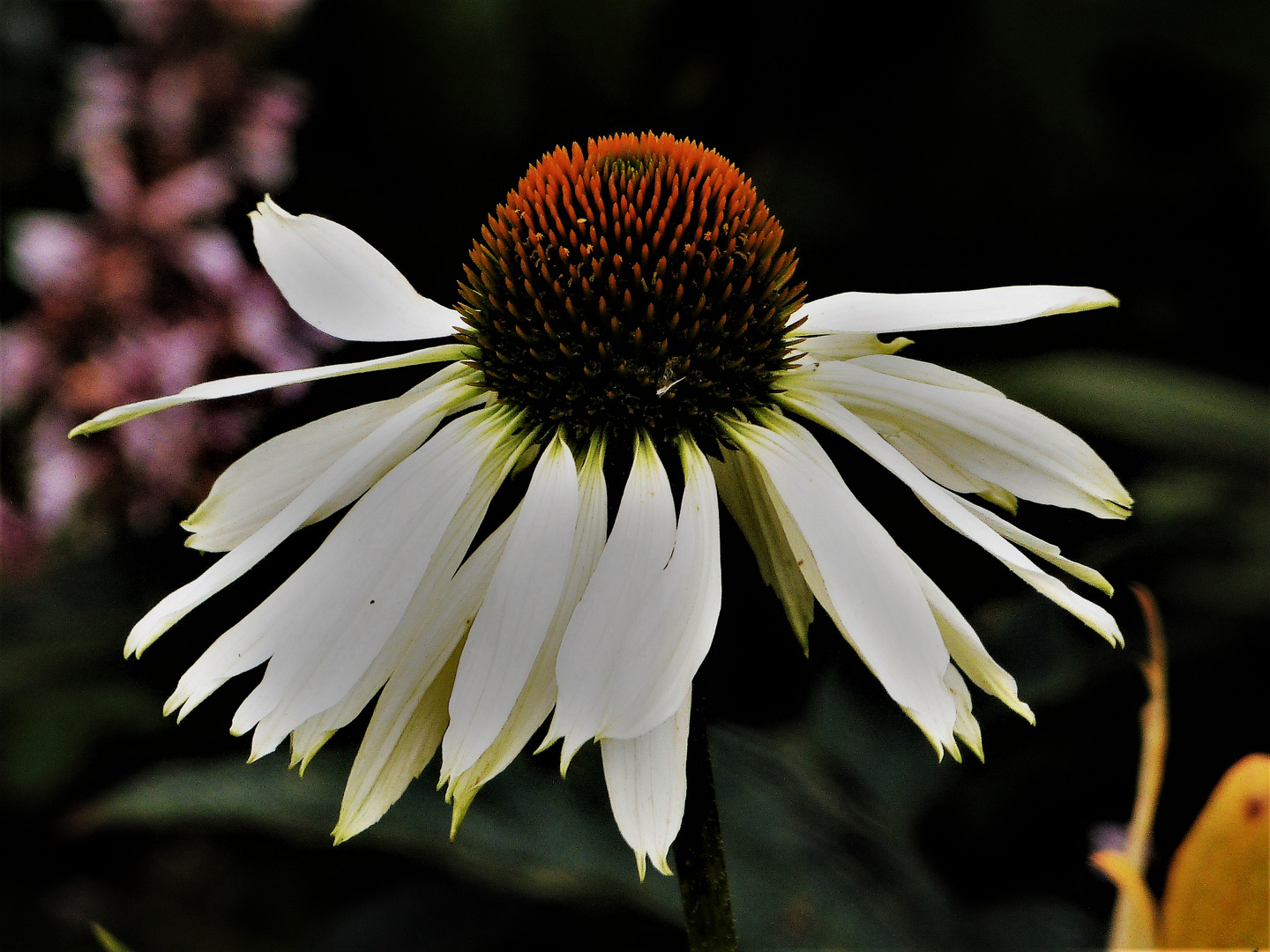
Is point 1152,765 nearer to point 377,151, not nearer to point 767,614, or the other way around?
point 767,614

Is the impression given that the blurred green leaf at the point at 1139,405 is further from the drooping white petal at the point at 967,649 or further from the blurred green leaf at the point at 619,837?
the drooping white petal at the point at 967,649

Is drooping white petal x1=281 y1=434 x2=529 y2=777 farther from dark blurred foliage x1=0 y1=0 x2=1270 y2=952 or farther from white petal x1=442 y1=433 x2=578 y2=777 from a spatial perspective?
dark blurred foliage x1=0 y1=0 x2=1270 y2=952

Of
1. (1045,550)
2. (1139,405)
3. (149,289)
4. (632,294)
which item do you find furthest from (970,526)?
(149,289)

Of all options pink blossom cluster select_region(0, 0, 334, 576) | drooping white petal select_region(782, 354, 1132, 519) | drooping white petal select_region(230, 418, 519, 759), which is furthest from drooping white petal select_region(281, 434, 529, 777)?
pink blossom cluster select_region(0, 0, 334, 576)

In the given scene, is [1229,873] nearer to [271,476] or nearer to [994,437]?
[994,437]

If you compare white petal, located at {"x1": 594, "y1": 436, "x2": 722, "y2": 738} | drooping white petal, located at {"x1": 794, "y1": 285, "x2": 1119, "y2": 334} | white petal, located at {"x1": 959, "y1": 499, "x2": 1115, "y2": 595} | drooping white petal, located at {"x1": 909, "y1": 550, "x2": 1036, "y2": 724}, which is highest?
drooping white petal, located at {"x1": 794, "y1": 285, "x2": 1119, "y2": 334}
